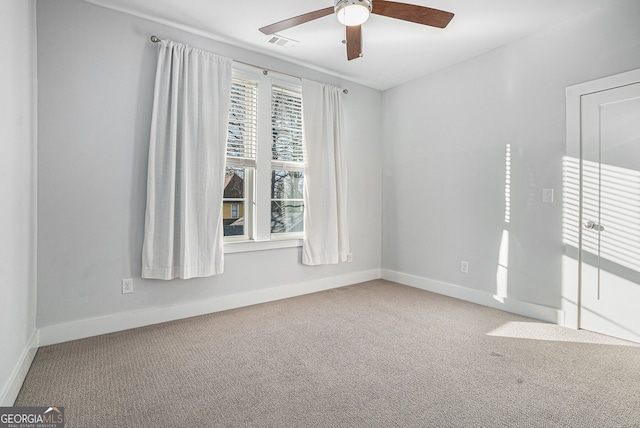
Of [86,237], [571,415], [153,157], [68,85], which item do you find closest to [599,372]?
[571,415]

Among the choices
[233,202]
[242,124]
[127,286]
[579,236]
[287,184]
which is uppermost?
[242,124]

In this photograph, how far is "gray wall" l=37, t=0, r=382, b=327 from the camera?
2.46m

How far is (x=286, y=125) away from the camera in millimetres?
3721

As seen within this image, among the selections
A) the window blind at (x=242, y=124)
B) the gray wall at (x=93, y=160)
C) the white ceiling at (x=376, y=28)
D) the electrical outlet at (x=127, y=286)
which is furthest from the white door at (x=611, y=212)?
the electrical outlet at (x=127, y=286)

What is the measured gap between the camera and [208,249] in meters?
3.07

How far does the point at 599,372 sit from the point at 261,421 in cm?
208

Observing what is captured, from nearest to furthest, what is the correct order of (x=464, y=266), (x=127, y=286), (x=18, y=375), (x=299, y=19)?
(x=18, y=375)
(x=299, y=19)
(x=127, y=286)
(x=464, y=266)

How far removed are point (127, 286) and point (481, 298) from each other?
11.2ft

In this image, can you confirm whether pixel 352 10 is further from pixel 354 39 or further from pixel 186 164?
pixel 186 164

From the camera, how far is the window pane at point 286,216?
3.72m

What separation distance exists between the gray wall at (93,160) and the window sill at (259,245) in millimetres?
453

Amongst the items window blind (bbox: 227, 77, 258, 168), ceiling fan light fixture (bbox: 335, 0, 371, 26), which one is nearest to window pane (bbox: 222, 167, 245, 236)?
window blind (bbox: 227, 77, 258, 168)

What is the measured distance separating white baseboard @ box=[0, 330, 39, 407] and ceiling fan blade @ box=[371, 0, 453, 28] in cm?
296

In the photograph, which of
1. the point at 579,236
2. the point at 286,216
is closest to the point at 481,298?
the point at 579,236
